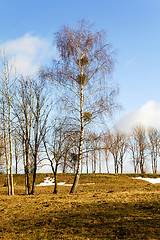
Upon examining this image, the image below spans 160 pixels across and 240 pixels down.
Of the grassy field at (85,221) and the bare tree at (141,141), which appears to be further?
the bare tree at (141,141)

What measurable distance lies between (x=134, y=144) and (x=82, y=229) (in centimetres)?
5069

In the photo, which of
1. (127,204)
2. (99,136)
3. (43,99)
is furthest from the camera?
(43,99)

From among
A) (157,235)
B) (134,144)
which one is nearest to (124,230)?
(157,235)

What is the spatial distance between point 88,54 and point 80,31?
172cm

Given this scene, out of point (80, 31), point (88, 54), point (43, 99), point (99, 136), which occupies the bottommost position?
point (99, 136)

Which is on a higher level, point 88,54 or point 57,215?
point 88,54

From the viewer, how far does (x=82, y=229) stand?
6.83 m

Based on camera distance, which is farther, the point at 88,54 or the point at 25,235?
the point at 88,54

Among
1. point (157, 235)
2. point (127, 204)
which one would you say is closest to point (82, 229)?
point (157, 235)

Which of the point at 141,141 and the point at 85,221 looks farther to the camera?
the point at 141,141

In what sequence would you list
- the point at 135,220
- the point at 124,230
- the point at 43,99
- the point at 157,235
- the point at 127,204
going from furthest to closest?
the point at 43,99
the point at 127,204
the point at 135,220
the point at 124,230
the point at 157,235

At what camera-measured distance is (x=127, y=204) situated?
9711mm

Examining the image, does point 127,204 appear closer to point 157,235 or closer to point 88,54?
point 157,235

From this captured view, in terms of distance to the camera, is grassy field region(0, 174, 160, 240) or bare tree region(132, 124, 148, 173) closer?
grassy field region(0, 174, 160, 240)
